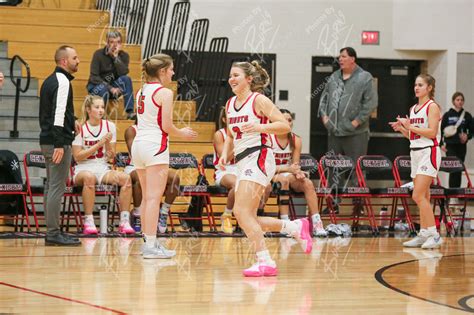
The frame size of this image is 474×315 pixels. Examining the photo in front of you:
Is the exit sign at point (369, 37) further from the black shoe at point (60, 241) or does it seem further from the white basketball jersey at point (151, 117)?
the white basketball jersey at point (151, 117)

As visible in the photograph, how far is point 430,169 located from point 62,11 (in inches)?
279

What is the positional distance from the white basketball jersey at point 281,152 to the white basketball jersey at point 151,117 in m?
3.19

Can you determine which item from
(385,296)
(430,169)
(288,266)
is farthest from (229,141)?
(430,169)

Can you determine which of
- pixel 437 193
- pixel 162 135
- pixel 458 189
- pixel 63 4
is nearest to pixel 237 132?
pixel 162 135

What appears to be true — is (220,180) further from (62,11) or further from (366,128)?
(62,11)

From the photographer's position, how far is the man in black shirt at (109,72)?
1272 cm

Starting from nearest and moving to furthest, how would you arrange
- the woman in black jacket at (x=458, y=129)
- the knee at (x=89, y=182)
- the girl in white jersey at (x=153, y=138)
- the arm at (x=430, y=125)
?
the girl in white jersey at (x=153, y=138) < the arm at (x=430, y=125) < the knee at (x=89, y=182) < the woman in black jacket at (x=458, y=129)

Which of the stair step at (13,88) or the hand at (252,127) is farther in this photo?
the stair step at (13,88)

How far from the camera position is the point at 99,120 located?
36.5 ft

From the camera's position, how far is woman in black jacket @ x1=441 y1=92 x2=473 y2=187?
15.0 meters

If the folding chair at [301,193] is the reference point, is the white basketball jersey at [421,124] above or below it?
above

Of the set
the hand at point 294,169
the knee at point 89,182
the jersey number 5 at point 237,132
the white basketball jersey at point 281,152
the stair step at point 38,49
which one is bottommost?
the knee at point 89,182

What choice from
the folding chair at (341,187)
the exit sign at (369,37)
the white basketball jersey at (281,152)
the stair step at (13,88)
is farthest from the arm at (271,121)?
the exit sign at (369,37)

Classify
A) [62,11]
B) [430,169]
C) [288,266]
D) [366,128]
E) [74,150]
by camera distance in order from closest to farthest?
1. [288,266]
2. [430,169]
3. [74,150]
4. [366,128]
5. [62,11]
